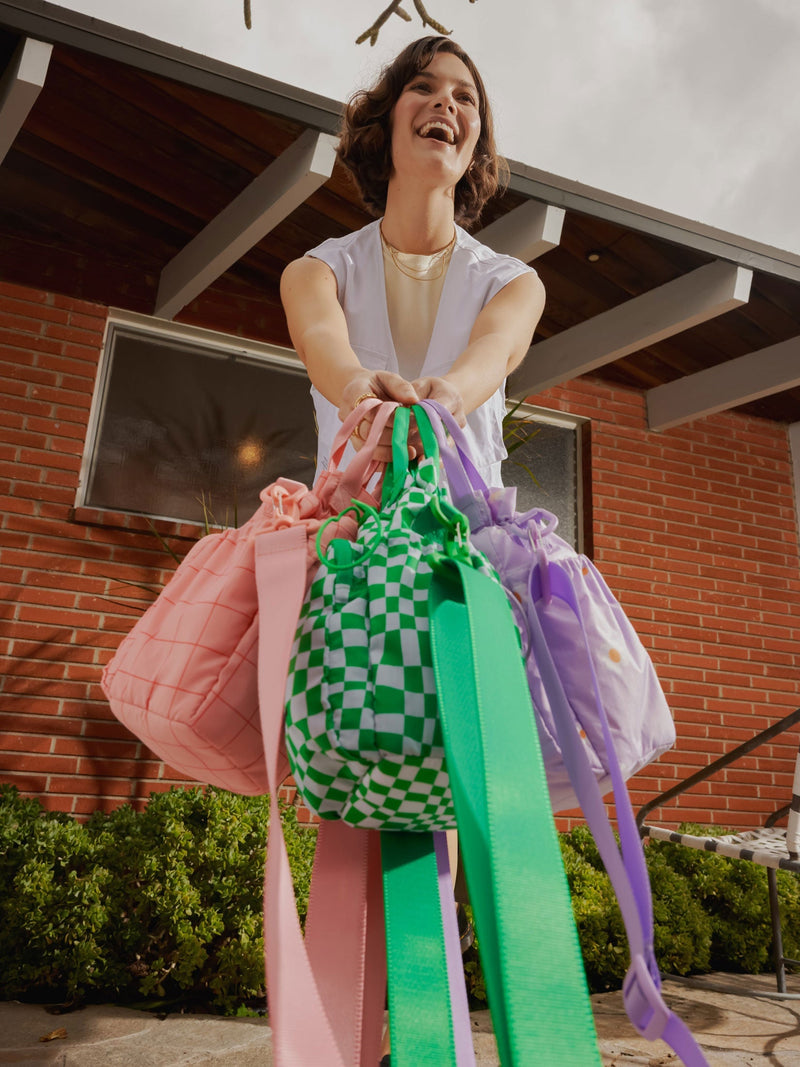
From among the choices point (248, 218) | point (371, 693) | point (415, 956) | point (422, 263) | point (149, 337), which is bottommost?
point (415, 956)

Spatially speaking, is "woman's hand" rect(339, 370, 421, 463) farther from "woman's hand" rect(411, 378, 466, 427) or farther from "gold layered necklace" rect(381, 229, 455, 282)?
"gold layered necklace" rect(381, 229, 455, 282)

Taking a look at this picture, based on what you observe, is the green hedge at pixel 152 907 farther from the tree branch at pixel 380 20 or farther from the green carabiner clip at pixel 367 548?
the tree branch at pixel 380 20

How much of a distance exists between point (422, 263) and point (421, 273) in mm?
25

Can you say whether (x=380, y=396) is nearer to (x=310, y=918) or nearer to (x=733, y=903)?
(x=310, y=918)

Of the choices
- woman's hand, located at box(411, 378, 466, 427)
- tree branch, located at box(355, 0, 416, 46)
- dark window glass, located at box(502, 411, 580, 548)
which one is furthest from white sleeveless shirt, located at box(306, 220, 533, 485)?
dark window glass, located at box(502, 411, 580, 548)

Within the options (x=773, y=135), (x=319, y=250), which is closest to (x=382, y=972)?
(x=319, y=250)

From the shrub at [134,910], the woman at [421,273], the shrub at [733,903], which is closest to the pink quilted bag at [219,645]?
the woman at [421,273]

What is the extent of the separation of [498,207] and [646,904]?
13.2 feet

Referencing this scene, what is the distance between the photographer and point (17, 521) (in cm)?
425

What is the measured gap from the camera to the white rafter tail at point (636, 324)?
4.41 metres

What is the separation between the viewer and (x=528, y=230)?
4113 millimetres

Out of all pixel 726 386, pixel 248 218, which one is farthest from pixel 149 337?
pixel 726 386

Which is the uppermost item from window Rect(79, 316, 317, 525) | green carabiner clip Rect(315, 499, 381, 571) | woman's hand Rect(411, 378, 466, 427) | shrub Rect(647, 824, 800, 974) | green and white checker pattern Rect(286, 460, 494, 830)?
window Rect(79, 316, 317, 525)

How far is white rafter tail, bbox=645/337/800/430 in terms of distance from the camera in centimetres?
516
